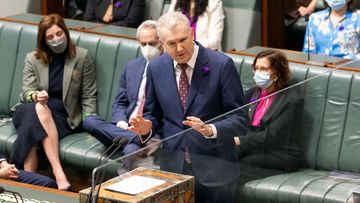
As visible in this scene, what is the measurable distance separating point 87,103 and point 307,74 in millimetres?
1152

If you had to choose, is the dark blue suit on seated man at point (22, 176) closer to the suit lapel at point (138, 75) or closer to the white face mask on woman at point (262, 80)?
the suit lapel at point (138, 75)

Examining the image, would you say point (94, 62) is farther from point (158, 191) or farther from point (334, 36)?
point (158, 191)

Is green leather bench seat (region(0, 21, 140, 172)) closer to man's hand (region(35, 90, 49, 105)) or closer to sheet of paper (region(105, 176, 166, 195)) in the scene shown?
man's hand (region(35, 90, 49, 105))

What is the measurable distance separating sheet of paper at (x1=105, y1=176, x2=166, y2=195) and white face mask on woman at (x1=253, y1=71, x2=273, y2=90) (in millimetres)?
1238

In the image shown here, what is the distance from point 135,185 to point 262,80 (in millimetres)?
1312

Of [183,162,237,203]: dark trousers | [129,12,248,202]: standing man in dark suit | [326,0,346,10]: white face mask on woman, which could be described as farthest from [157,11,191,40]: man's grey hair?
[326,0,346,10]: white face mask on woman

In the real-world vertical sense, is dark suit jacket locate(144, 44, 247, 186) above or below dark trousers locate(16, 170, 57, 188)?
above

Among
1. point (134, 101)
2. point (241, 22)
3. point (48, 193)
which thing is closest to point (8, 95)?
point (134, 101)

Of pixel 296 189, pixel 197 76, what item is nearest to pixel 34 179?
pixel 197 76

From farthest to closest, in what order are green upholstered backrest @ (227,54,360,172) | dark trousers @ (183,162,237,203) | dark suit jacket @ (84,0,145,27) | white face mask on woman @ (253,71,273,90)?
dark suit jacket @ (84,0,145,27)
white face mask on woman @ (253,71,273,90)
green upholstered backrest @ (227,54,360,172)
dark trousers @ (183,162,237,203)

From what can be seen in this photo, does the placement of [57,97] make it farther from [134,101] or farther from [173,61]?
[173,61]

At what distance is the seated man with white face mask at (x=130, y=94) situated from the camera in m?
4.32

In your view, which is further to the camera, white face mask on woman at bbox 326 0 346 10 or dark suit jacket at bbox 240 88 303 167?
white face mask on woman at bbox 326 0 346 10

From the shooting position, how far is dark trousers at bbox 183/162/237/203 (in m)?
2.83
